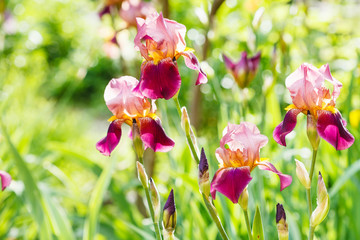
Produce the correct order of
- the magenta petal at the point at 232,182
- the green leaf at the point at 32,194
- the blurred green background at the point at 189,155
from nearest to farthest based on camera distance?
the magenta petal at the point at 232,182 → the green leaf at the point at 32,194 → the blurred green background at the point at 189,155

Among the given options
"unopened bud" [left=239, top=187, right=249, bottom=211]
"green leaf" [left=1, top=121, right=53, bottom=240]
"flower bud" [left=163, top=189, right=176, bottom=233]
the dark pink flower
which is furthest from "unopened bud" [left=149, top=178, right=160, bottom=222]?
the dark pink flower

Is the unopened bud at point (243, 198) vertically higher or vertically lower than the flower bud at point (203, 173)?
lower

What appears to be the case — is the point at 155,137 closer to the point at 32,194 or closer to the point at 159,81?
the point at 159,81

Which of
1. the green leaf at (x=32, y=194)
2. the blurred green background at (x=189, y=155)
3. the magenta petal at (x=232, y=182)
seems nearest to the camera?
the magenta petal at (x=232, y=182)

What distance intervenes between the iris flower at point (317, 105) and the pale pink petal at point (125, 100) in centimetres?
22

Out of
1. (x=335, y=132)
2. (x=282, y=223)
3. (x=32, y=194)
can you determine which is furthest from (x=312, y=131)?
(x=32, y=194)

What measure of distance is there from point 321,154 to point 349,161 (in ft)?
0.79

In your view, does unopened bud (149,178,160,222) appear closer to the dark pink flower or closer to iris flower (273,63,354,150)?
iris flower (273,63,354,150)

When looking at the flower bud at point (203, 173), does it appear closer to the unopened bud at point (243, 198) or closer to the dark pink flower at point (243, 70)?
the unopened bud at point (243, 198)

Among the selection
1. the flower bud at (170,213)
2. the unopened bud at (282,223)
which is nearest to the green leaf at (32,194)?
the flower bud at (170,213)

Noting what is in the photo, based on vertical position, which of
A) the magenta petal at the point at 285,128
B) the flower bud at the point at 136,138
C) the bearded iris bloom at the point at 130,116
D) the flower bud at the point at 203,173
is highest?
the bearded iris bloom at the point at 130,116

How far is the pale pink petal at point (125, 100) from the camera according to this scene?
2.13 feet

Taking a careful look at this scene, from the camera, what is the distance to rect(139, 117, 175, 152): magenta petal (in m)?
0.63

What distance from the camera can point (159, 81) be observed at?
606mm
